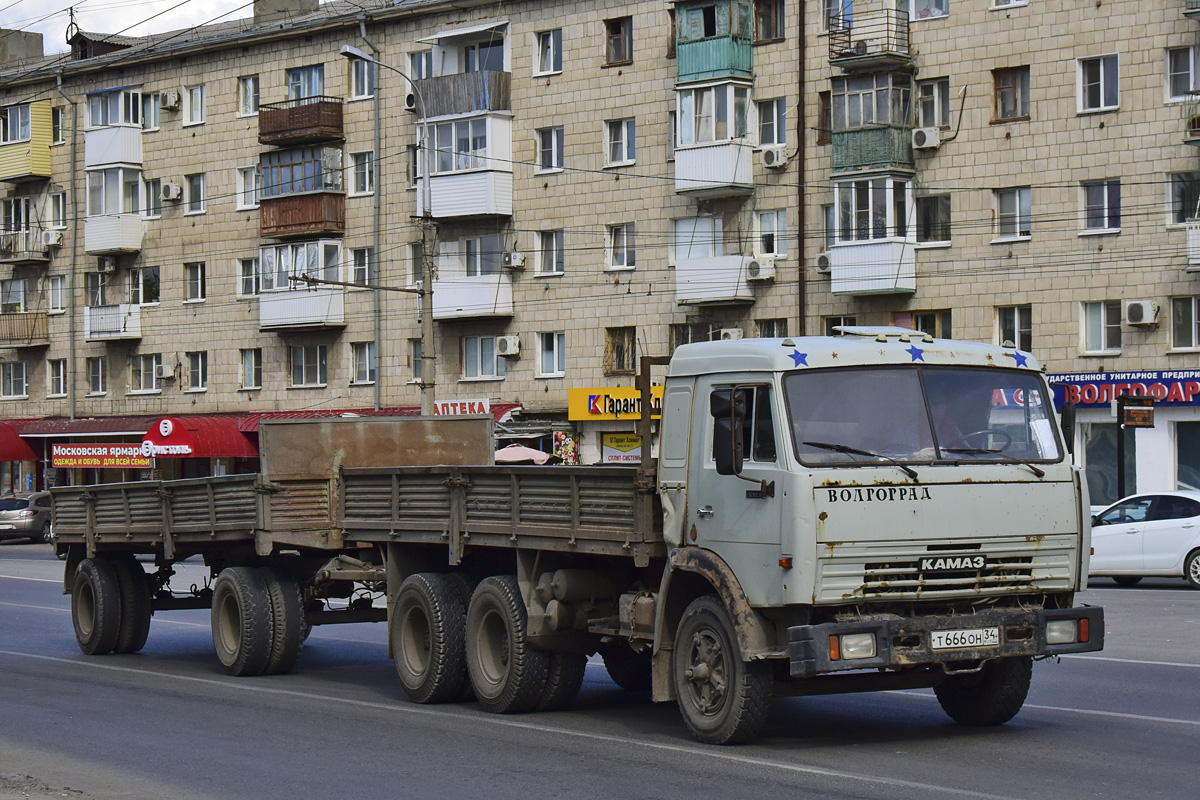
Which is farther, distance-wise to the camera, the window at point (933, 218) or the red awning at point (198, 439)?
the red awning at point (198, 439)

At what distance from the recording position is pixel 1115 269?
35.8 metres

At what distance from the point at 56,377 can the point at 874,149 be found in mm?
32737

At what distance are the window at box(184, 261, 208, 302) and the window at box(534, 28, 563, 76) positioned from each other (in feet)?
47.9

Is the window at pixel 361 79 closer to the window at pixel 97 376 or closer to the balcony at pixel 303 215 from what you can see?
the balcony at pixel 303 215

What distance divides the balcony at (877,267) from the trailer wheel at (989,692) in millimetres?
27622

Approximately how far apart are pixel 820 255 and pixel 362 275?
49.3 ft

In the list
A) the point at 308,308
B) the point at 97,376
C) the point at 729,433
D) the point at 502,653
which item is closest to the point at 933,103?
the point at 308,308

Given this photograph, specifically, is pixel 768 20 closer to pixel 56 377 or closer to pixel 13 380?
pixel 56 377

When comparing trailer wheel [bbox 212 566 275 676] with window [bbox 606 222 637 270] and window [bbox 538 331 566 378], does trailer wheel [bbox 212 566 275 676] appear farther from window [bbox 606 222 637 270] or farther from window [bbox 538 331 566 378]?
window [bbox 538 331 566 378]

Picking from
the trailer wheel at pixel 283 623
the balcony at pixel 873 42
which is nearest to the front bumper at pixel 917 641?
the trailer wheel at pixel 283 623

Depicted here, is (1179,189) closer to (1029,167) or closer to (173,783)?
(1029,167)

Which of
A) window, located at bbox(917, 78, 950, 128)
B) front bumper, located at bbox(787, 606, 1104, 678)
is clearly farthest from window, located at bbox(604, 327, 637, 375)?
front bumper, located at bbox(787, 606, 1104, 678)

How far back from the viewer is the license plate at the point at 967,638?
9.73 metres

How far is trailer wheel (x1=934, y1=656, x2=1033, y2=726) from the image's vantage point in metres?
10.9
